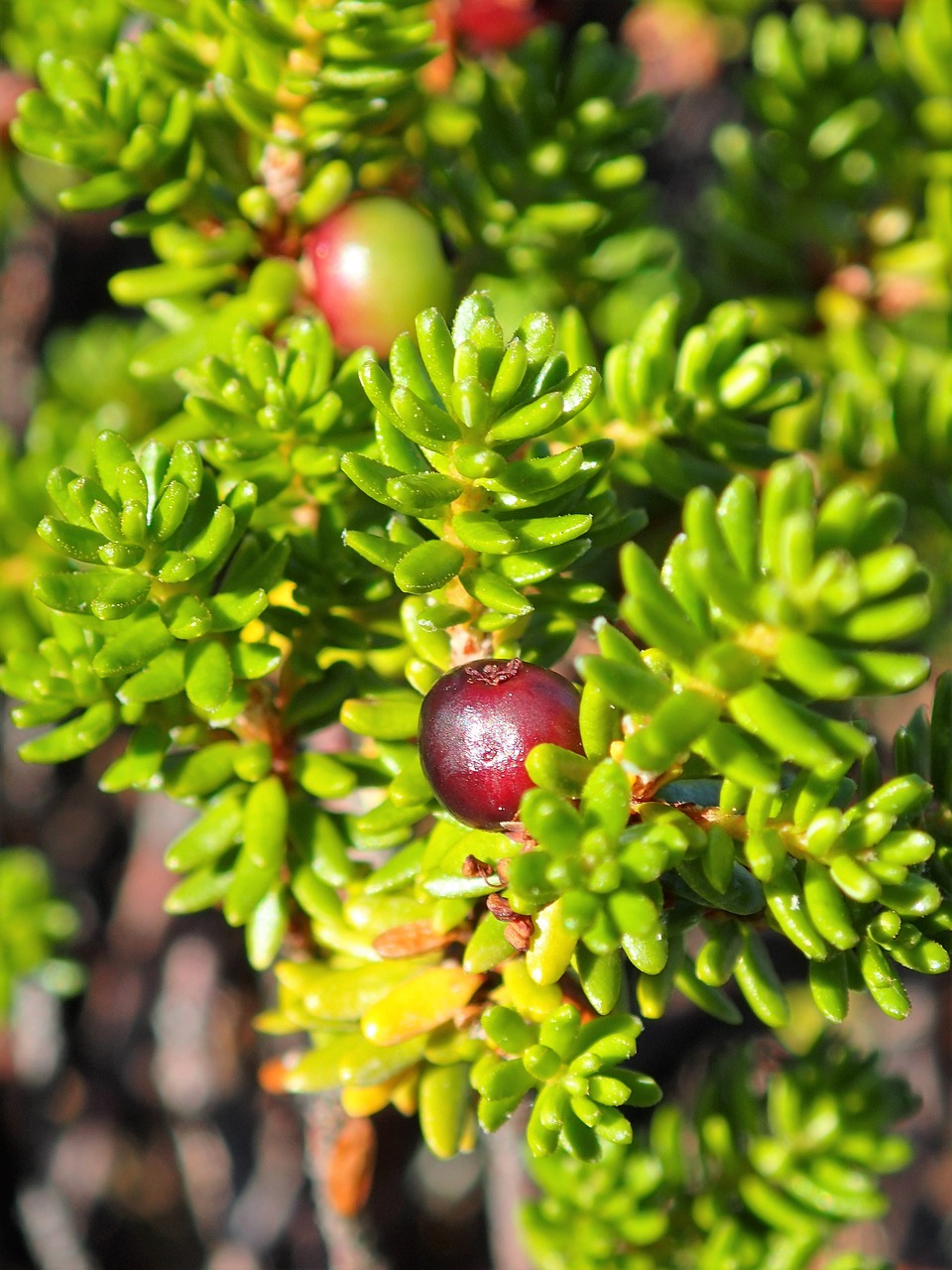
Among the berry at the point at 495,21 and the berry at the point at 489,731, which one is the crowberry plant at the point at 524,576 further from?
the berry at the point at 495,21

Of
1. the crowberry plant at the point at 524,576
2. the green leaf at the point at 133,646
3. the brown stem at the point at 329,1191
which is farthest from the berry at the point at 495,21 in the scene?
the brown stem at the point at 329,1191

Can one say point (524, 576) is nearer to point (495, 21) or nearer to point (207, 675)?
point (207, 675)

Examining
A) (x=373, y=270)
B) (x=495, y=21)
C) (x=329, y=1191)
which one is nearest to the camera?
(x=373, y=270)

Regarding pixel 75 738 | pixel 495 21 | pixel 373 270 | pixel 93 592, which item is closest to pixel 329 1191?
pixel 75 738

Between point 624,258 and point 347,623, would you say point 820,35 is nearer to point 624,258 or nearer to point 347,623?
point 624,258

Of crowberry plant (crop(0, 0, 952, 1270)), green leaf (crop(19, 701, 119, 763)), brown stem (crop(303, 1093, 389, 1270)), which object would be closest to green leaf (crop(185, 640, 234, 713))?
crowberry plant (crop(0, 0, 952, 1270))

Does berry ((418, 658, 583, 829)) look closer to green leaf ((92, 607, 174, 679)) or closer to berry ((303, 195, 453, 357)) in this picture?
green leaf ((92, 607, 174, 679))

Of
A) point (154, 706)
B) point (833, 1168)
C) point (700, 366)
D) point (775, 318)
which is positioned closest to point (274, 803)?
point (154, 706)
